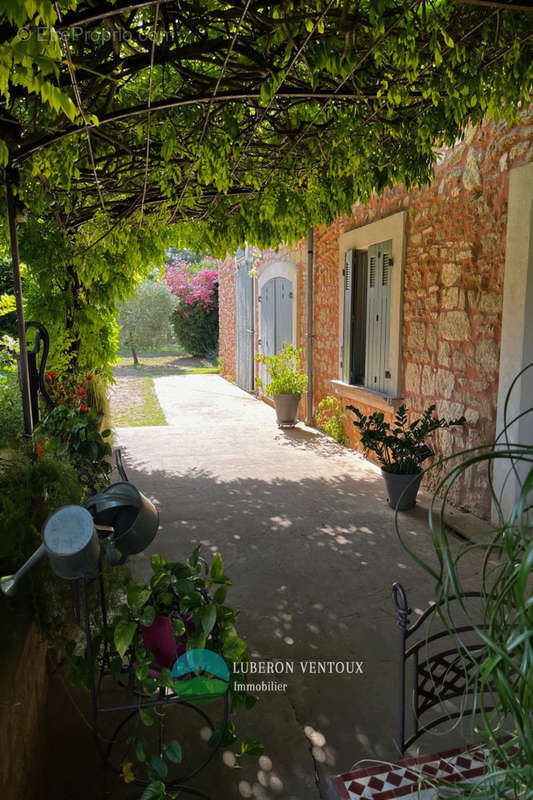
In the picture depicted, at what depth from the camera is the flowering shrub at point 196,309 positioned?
18656 mm

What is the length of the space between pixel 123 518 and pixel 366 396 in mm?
4295

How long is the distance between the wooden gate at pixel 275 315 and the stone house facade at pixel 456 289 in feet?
6.51

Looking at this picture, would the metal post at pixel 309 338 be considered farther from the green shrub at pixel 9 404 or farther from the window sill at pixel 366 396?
the green shrub at pixel 9 404

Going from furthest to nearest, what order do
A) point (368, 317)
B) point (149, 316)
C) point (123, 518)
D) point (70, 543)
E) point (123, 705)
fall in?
point (149, 316) < point (368, 317) < point (123, 705) < point (123, 518) < point (70, 543)

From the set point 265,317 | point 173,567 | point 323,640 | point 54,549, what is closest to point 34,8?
point 54,549

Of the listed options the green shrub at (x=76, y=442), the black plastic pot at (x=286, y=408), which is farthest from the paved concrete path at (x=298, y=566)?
the green shrub at (x=76, y=442)

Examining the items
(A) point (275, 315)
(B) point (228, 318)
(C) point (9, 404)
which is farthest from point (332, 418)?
(B) point (228, 318)

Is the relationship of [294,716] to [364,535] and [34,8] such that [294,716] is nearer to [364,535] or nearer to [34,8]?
[364,535]

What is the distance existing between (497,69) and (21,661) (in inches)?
113

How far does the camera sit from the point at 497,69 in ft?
7.89

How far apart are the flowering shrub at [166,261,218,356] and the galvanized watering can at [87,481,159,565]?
17211 mm

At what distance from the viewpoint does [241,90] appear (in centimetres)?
233

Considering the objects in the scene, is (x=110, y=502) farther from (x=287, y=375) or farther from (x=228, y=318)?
(x=228, y=318)

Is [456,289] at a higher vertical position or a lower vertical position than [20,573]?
higher
